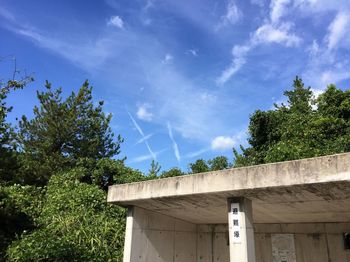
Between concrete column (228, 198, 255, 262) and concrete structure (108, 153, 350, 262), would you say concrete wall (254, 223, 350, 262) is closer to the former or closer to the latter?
concrete structure (108, 153, 350, 262)

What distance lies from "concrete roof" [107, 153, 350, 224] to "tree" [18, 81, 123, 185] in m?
10.6

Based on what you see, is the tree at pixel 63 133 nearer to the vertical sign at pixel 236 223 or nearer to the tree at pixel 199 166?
the tree at pixel 199 166

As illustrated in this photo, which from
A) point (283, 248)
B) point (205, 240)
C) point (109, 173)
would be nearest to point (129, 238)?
point (205, 240)

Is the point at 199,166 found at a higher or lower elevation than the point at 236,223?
higher

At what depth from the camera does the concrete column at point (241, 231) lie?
436 centimetres

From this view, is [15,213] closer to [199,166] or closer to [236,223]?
[236,223]

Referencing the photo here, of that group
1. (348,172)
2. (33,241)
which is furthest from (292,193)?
(33,241)

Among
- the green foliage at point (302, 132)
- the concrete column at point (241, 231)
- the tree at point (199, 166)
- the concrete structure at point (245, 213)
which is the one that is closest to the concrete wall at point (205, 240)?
the concrete structure at point (245, 213)

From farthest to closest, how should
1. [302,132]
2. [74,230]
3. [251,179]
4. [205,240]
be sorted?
[302,132]
[74,230]
[205,240]
[251,179]

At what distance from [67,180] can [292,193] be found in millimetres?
9197

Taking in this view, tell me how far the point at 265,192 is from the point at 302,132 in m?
12.3

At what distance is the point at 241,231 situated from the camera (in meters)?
4.50

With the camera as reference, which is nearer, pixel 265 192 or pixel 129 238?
pixel 265 192

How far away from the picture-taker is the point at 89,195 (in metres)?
9.47
